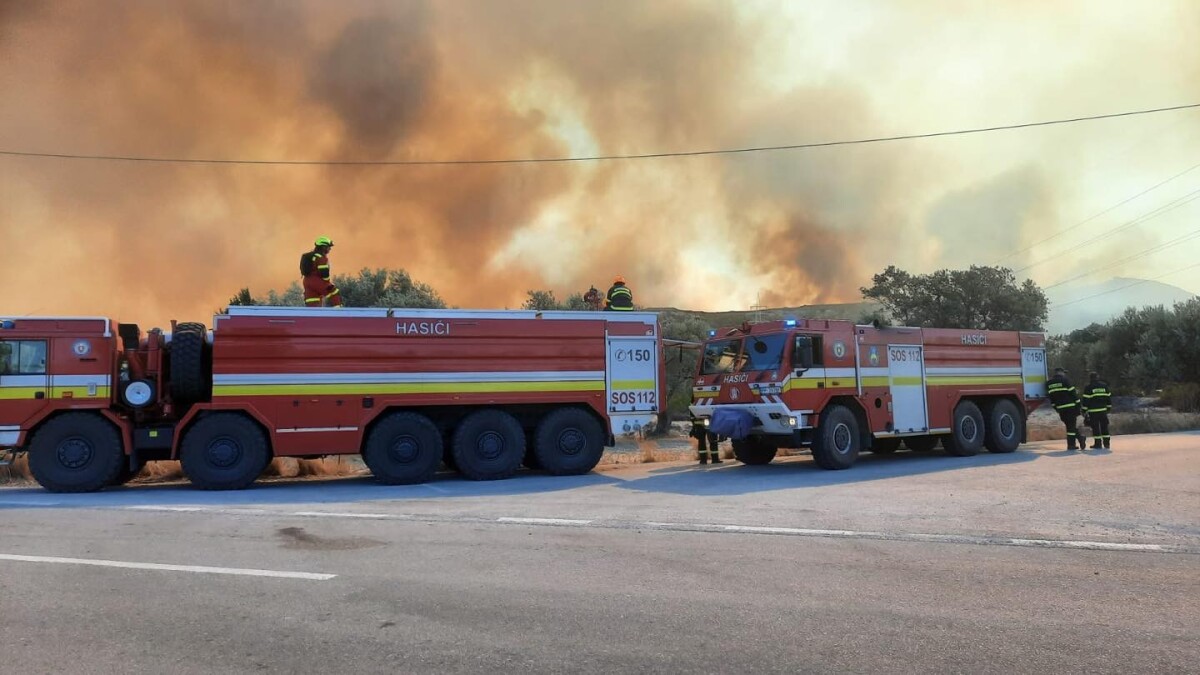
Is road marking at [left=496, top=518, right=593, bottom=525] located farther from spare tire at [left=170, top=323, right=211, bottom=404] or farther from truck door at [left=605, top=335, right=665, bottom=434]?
spare tire at [left=170, top=323, right=211, bottom=404]

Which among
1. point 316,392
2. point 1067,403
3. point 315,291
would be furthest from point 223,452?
point 1067,403

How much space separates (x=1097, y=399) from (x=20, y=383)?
1993cm

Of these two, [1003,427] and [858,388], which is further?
[1003,427]

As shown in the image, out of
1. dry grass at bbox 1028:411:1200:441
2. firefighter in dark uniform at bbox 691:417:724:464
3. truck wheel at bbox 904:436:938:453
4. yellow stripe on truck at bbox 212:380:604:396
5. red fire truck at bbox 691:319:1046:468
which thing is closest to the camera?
yellow stripe on truck at bbox 212:380:604:396

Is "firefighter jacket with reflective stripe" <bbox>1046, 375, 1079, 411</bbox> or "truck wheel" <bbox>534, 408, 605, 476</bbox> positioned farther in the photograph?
"firefighter jacket with reflective stripe" <bbox>1046, 375, 1079, 411</bbox>

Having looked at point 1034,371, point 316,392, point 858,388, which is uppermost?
point 1034,371

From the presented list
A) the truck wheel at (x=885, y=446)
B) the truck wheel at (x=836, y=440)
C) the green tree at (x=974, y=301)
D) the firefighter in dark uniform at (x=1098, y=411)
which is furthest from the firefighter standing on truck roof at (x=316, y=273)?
the green tree at (x=974, y=301)

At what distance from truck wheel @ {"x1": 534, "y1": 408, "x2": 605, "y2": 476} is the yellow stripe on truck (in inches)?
18.4

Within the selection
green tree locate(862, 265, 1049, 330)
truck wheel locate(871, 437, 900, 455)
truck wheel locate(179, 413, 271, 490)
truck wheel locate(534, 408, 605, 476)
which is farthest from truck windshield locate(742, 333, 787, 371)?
green tree locate(862, 265, 1049, 330)

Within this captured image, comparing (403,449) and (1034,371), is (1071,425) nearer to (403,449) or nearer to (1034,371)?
(1034,371)

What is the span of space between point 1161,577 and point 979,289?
39.4m

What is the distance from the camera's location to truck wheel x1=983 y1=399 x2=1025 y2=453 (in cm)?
1560

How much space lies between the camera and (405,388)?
12039mm

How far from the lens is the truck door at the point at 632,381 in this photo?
13.1 m
